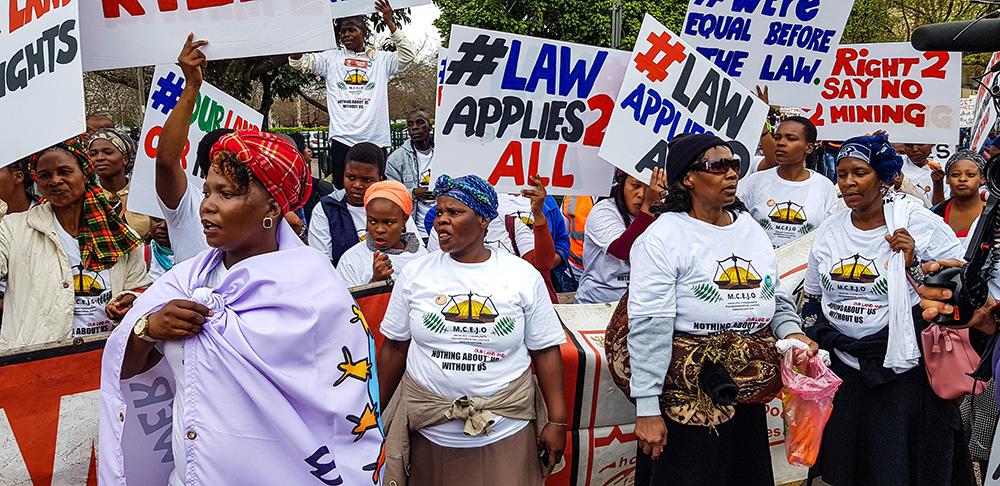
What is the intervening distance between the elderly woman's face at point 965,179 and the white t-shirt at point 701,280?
301 centimetres

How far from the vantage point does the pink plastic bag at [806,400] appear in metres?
3.26

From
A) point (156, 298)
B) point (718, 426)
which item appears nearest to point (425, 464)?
point (718, 426)

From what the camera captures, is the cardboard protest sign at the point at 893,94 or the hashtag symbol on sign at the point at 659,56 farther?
the cardboard protest sign at the point at 893,94

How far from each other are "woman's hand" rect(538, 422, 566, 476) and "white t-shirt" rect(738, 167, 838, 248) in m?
2.49

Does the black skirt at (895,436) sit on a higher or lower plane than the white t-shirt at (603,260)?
lower

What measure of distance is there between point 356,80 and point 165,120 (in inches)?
144

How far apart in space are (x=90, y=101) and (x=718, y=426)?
1920 cm

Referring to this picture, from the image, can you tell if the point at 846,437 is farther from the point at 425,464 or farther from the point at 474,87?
the point at 474,87

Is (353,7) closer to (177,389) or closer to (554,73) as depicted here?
(554,73)

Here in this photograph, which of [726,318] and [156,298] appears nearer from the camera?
[156,298]

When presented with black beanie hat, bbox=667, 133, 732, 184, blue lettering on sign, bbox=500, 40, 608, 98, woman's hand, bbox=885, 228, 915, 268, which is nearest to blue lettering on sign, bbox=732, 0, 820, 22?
blue lettering on sign, bbox=500, 40, 608, 98

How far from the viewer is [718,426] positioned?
342 centimetres

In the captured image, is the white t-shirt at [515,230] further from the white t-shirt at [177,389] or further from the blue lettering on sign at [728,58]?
the white t-shirt at [177,389]

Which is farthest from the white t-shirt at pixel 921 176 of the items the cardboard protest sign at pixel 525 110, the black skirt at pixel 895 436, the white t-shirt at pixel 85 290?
the white t-shirt at pixel 85 290
